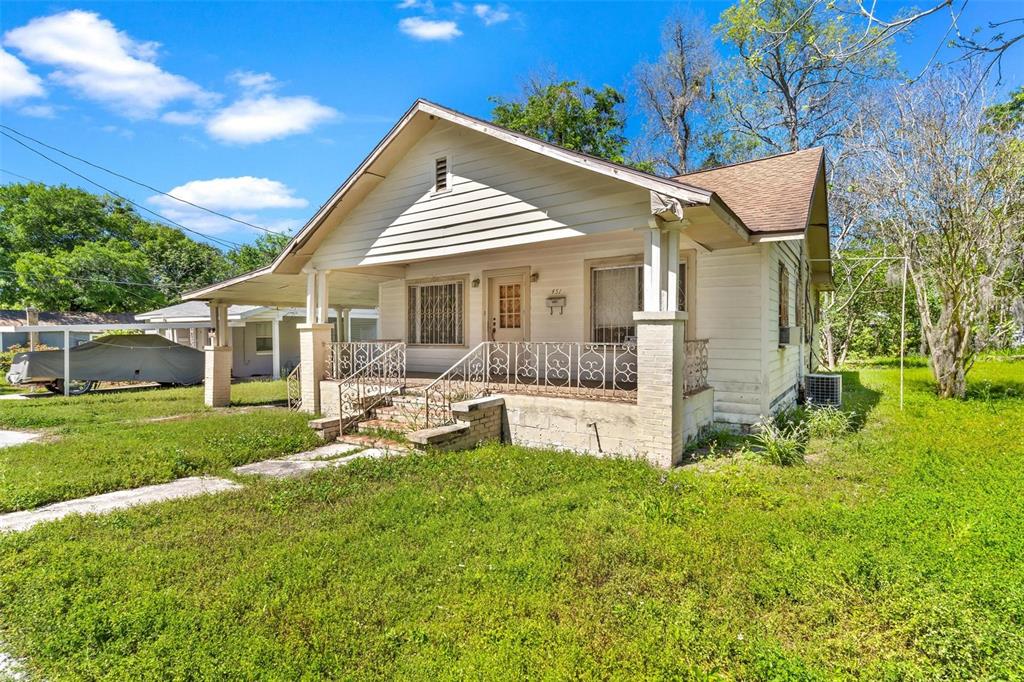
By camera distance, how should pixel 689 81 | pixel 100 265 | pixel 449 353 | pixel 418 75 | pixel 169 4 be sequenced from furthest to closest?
pixel 100 265 → pixel 689 81 → pixel 418 75 → pixel 169 4 → pixel 449 353

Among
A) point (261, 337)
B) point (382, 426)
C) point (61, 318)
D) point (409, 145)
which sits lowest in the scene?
point (382, 426)

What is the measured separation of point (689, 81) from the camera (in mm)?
23750

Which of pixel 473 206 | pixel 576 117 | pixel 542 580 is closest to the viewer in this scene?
pixel 542 580

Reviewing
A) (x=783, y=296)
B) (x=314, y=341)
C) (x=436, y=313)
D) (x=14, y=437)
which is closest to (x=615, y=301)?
(x=783, y=296)

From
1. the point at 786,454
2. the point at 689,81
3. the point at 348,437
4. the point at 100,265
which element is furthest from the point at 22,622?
the point at 100,265

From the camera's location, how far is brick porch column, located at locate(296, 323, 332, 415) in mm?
10469

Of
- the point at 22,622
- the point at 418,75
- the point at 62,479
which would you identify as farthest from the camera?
the point at 418,75

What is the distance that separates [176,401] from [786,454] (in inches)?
574

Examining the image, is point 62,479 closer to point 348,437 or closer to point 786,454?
point 348,437

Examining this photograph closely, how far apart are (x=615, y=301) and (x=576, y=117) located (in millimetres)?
19057

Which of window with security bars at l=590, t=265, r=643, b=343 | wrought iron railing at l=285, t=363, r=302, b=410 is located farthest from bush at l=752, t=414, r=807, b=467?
wrought iron railing at l=285, t=363, r=302, b=410

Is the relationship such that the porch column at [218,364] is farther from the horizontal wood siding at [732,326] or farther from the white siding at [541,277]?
the horizontal wood siding at [732,326]

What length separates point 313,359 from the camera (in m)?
10.5

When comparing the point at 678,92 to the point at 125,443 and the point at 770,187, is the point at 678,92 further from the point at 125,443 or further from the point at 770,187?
the point at 125,443
